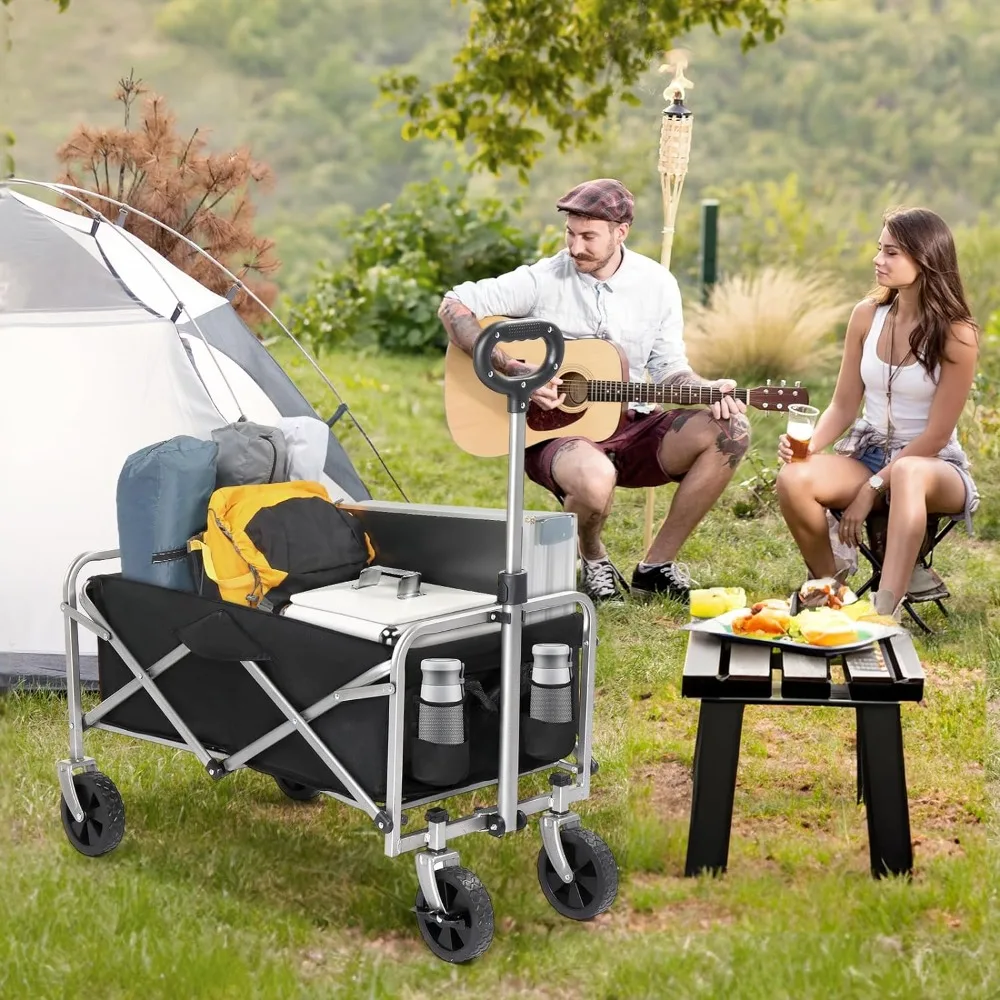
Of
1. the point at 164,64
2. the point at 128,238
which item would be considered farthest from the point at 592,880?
the point at 164,64

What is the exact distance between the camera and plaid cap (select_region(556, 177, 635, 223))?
12.4ft

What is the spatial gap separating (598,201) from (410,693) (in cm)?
200

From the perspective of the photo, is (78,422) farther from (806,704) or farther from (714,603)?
(806,704)

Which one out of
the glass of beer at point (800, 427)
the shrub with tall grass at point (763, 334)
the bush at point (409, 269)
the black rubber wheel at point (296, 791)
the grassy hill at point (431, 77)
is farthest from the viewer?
the grassy hill at point (431, 77)

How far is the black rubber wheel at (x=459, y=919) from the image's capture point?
82.2 inches

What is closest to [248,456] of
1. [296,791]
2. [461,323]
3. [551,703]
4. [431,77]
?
[296,791]

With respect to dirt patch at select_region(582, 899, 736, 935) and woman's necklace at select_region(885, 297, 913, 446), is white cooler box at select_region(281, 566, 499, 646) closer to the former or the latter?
dirt patch at select_region(582, 899, 736, 935)

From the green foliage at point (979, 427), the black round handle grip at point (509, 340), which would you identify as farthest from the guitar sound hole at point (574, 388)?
the green foliage at point (979, 427)

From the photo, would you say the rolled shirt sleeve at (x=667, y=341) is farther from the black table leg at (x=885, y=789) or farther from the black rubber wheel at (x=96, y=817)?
the black rubber wheel at (x=96, y=817)

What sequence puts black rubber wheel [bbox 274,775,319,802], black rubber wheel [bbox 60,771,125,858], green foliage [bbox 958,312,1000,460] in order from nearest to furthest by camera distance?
black rubber wheel [bbox 60,771,125,858] → black rubber wheel [bbox 274,775,319,802] → green foliage [bbox 958,312,1000,460]

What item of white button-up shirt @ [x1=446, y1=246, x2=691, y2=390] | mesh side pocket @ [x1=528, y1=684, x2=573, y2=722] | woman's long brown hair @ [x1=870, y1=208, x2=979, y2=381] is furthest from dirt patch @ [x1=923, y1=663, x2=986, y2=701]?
mesh side pocket @ [x1=528, y1=684, x2=573, y2=722]

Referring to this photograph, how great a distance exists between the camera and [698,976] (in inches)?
78.9

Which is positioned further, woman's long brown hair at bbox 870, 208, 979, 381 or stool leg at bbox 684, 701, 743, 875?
woman's long brown hair at bbox 870, 208, 979, 381

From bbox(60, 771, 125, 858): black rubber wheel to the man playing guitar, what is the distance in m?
1.67
